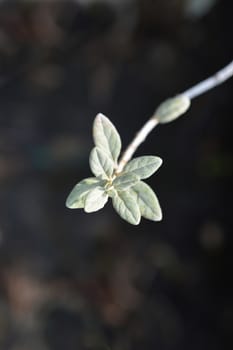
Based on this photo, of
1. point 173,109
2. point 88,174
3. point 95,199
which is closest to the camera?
point 95,199

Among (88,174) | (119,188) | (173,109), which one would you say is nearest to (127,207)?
(119,188)

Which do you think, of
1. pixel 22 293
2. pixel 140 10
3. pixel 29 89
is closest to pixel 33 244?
pixel 22 293

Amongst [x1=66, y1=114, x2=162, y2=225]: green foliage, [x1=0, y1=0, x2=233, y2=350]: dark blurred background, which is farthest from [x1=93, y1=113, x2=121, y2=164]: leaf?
[x1=0, y1=0, x2=233, y2=350]: dark blurred background

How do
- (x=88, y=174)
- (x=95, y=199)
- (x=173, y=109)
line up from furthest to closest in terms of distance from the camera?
(x=88, y=174) < (x=173, y=109) < (x=95, y=199)

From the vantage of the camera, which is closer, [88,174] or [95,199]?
[95,199]

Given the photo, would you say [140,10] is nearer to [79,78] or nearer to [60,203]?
[79,78]

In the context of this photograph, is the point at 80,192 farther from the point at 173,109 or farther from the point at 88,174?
the point at 88,174
